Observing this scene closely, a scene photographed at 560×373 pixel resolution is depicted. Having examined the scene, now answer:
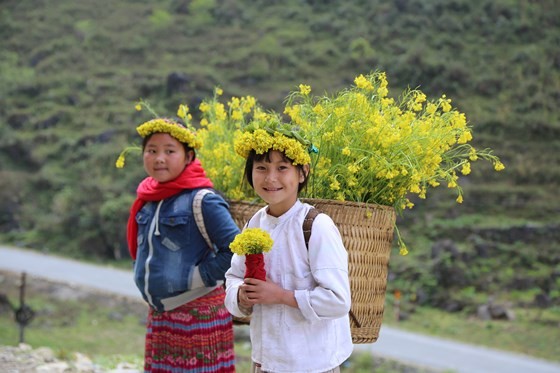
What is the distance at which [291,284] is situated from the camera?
1854 millimetres

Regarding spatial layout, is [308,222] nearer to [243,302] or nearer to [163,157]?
[243,302]

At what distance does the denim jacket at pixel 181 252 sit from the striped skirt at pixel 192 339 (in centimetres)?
4

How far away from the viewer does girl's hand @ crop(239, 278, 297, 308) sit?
179 centimetres

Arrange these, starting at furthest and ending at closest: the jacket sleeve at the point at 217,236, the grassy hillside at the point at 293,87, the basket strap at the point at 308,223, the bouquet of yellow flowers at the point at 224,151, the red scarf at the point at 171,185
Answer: the grassy hillside at the point at 293,87 < the bouquet of yellow flowers at the point at 224,151 < the red scarf at the point at 171,185 < the jacket sleeve at the point at 217,236 < the basket strap at the point at 308,223

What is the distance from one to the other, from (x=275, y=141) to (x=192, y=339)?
0.92 m

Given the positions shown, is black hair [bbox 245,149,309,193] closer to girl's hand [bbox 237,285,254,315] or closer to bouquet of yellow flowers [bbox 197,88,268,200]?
girl's hand [bbox 237,285,254,315]

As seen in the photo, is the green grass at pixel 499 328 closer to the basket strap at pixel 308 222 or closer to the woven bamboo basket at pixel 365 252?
the woven bamboo basket at pixel 365 252

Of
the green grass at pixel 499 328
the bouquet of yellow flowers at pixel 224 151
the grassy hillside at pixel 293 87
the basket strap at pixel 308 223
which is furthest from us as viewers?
the grassy hillside at pixel 293 87

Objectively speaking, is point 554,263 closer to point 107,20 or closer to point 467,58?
point 467,58

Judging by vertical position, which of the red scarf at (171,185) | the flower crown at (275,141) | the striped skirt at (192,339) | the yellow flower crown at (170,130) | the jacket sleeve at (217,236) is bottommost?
the striped skirt at (192,339)

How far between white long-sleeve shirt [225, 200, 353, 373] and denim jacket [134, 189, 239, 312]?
0.51 meters

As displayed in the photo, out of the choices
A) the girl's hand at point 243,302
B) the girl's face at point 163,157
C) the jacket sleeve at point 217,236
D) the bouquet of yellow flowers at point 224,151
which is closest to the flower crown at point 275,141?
the girl's hand at point 243,302

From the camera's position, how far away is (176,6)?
30.9m

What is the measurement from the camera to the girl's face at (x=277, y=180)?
74.3 inches
